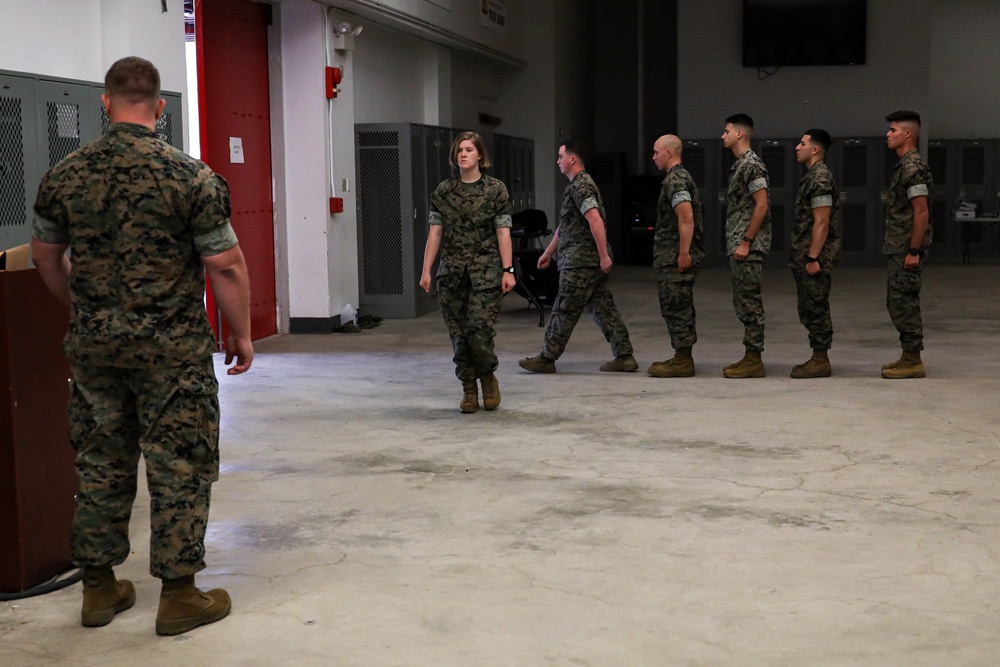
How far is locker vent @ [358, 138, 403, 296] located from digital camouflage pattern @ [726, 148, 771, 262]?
4.02 meters

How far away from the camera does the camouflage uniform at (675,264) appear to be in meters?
6.93

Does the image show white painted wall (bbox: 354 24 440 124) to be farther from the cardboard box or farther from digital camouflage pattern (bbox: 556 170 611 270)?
the cardboard box

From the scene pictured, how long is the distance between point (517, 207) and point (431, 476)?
387 inches

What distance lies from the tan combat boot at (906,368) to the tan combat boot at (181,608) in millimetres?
4953

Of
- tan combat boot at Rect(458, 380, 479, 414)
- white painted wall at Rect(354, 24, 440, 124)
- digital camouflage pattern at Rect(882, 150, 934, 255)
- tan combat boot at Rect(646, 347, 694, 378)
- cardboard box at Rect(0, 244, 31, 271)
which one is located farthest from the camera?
white painted wall at Rect(354, 24, 440, 124)

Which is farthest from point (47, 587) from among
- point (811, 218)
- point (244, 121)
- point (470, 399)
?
point (244, 121)

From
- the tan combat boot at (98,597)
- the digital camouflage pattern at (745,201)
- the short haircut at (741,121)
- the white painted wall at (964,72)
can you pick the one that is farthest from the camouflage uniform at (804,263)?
the white painted wall at (964,72)

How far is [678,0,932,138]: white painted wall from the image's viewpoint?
16.1 metres

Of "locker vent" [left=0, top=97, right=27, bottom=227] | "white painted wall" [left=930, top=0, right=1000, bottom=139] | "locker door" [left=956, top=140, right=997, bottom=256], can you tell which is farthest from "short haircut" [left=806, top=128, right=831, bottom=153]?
"white painted wall" [left=930, top=0, right=1000, bottom=139]

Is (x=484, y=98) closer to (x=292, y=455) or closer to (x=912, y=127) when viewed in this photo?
(x=912, y=127)

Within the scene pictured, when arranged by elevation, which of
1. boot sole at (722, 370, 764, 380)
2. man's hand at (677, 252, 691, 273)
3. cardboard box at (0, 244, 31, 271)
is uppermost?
cardboard box at (0, 244, 31, 271)

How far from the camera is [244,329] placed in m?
3.08

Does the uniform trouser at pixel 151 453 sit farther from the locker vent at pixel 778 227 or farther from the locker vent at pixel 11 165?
the locker vent at pixel 778 227

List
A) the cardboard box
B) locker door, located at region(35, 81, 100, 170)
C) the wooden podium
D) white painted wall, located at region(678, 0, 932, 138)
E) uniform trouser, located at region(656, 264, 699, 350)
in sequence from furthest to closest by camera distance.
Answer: white painted wall, located at region(678, 0, 932, 138) → uniform trouser, located at region(656, 264, 699, 350) → locker door, located at region(35, 81, 100, 170) → the cardboard box → the wooden podium
